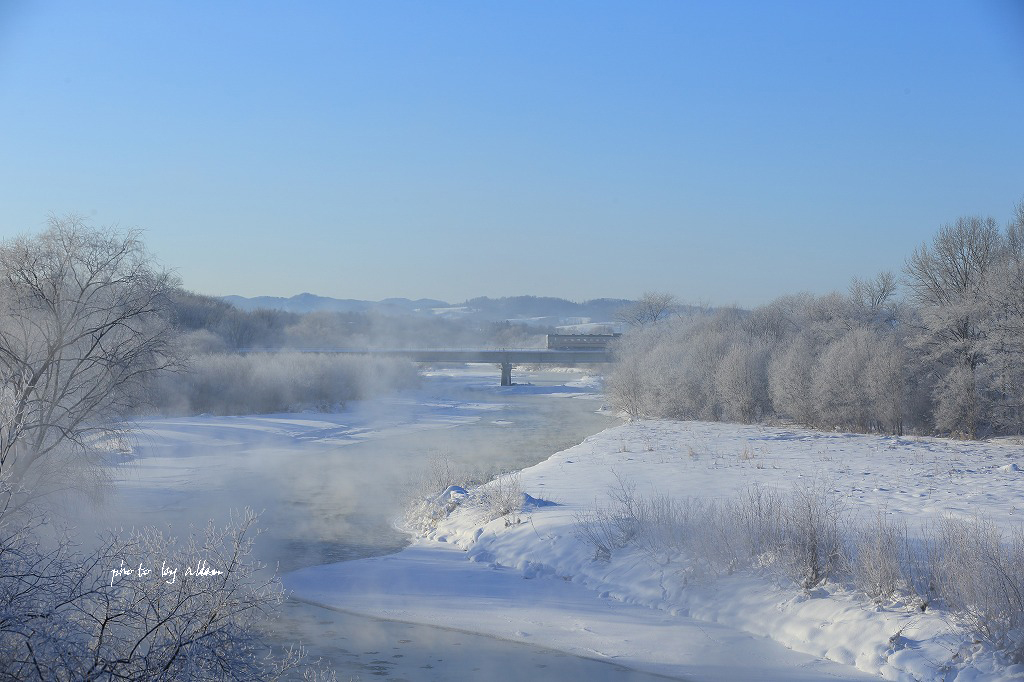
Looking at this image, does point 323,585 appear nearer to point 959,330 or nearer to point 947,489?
point 947,489

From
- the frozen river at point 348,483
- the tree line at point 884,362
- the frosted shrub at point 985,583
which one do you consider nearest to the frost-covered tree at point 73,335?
the frozen river at point 348,483

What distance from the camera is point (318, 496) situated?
2342 centimetres

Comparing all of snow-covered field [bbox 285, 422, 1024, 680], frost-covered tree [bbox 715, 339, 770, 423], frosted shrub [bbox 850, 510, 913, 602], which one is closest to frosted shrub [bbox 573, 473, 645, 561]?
snow-covered field [bbox 285, 422, 1024, 680]

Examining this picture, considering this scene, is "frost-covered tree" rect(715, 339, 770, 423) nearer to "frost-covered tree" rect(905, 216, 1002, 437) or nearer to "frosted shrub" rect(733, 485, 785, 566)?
"frost-covered tree" rect(905, 216, 1002, 437)

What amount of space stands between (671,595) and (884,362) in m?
26.6

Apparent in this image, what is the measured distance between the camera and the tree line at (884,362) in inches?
1264

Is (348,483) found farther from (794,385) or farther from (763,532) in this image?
(794,385)

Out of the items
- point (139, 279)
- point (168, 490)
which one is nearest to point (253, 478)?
point (168, 490)

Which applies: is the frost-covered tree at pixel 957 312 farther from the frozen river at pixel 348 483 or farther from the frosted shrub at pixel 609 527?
the frosted shrub at pixel 609 527

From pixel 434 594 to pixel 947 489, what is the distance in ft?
41.7

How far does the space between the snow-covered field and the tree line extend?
1057cm

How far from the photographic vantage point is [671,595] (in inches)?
505

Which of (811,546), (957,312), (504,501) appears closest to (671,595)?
(811,546)

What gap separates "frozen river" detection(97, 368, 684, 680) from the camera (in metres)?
10.7
